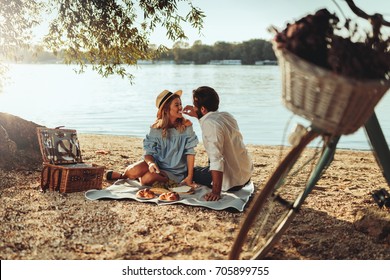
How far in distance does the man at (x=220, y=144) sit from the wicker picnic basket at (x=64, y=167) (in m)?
1.47

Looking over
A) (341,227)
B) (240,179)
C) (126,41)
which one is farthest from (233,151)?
(126,41)

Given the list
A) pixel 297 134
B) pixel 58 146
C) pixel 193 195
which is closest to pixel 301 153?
pixel 297 134

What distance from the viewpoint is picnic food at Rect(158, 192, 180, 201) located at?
5.28 m

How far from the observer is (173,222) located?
4.57 meters

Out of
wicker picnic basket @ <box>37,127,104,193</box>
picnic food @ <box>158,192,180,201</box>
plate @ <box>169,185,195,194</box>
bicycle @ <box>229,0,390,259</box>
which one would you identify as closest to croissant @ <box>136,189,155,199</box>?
picnic food @ <box>158,192,180,201</box>

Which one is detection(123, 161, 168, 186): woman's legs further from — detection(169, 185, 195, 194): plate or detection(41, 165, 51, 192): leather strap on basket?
detection(41, 165, 51, 192): leather strap on basket

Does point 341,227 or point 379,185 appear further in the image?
point 379,185

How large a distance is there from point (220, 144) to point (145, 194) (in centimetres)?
106

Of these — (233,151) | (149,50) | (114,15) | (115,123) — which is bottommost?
(115,123)

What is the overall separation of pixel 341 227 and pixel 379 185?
229 centimetres

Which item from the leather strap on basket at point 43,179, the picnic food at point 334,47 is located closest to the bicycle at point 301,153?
the picnic food at point 334,47

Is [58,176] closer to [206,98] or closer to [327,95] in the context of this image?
[206,98]

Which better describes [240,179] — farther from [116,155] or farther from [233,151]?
[116,155]

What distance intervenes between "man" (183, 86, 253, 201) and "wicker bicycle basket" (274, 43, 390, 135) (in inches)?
104
